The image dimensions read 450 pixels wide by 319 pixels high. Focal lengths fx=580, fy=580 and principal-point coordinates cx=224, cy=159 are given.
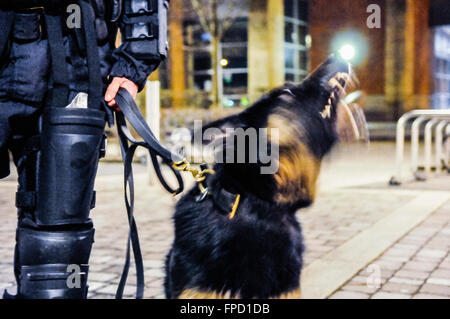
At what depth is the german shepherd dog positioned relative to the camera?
7.43 ft

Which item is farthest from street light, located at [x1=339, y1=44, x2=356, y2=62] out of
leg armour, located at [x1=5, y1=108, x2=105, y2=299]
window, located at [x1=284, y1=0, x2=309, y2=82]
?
window, located at [x1=284, y1=0, x2=309, y2=82]

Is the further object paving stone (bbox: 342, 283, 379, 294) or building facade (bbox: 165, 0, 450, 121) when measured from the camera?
building facade (bbox: 165, 0, 450, 121)

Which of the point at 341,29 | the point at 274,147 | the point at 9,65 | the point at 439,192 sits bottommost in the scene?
the point at 439,192

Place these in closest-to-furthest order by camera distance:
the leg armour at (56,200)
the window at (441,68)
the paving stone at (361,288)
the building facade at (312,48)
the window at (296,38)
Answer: the leg armour at (56,200)
the paving stone at (361,288)
the building facade at (312,48)
the window at (296,38)
the window at (441,68)

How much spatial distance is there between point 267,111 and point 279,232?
491 millimetres

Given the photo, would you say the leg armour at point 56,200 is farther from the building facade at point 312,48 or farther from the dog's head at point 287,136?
the building facade at point 312,48

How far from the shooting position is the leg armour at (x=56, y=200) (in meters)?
2.29

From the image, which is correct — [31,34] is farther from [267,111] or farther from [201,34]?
[201,34]

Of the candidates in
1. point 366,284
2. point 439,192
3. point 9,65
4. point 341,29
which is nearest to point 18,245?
point 9,65

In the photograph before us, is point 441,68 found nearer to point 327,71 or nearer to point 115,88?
point 327,71

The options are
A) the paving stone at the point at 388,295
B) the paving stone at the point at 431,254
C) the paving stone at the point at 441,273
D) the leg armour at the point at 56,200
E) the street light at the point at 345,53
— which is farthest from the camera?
the paving stone at the point at 431,254

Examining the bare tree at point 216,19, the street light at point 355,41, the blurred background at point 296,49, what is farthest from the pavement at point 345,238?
the street light at point 355,41

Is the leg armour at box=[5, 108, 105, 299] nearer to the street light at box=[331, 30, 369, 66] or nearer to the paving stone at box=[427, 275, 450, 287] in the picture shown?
the paving stone at box=[427, 275, 450, 287]
